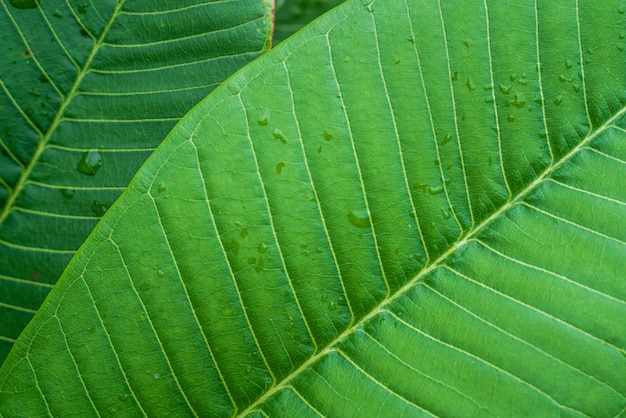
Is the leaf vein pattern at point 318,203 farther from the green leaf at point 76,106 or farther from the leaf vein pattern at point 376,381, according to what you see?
the green leaf at point 76,106

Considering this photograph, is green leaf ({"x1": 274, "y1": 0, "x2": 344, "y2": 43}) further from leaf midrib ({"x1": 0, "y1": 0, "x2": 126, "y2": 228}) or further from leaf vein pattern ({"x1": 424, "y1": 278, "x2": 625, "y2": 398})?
leaf vein pattern ({"x1": 424, "y1": 278, "x2": 625, "y2": 398})

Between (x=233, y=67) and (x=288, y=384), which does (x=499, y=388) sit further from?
(x=233, y=67)

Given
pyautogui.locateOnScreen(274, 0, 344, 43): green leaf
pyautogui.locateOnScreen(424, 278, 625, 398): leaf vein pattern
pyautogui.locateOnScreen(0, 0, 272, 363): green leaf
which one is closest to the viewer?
pyautogui.locateOnScreen(424, 278, 625, 398): leaf vein pattern

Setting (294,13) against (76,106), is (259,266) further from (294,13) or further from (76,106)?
(294,13)

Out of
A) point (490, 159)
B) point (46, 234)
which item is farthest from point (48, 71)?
point (490, 159)

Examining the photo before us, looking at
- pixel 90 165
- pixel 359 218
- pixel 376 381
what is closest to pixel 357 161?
pixel 359 218

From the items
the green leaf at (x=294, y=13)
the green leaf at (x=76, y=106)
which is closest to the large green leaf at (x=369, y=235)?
the green leaf at (x=76, y=106)

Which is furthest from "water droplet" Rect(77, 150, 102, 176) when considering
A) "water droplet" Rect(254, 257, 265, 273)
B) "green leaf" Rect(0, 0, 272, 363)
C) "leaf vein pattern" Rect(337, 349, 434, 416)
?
"leaf vein pattern" Rect(337, 349, 434, 416)
